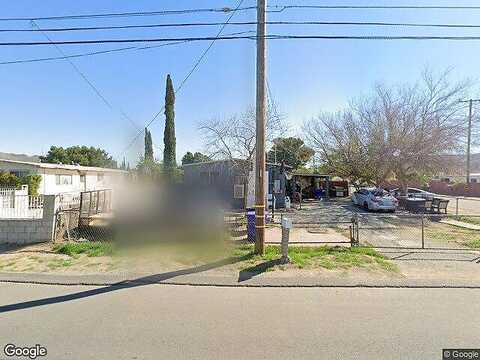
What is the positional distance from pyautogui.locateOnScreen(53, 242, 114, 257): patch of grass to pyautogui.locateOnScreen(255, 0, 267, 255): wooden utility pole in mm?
4113

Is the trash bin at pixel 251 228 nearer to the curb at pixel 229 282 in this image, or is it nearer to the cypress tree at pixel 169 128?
the curb at pixel 229 282

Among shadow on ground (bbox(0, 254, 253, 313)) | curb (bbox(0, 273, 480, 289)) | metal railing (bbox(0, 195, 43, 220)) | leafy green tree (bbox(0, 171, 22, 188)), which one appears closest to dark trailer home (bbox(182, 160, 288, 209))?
metal railing (bbox(0, 195, 43, 220))

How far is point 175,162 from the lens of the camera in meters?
27.0

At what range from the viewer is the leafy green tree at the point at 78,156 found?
48.4 m

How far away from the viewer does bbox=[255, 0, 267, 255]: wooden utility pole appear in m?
7.94

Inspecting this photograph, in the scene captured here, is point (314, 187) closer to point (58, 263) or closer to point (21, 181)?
point (21, 181)

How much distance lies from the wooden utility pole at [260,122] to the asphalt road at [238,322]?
92.8 inches

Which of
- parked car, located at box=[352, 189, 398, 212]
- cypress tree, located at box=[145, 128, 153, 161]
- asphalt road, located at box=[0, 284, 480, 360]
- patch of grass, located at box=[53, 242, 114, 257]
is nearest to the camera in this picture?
asphalt road, located at box=[0, 284, 480, 360]

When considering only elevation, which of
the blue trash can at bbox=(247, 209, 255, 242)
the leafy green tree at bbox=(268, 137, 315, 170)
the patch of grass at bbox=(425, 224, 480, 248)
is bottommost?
the patch of grass at bbox=(425, 224, 480, 248)

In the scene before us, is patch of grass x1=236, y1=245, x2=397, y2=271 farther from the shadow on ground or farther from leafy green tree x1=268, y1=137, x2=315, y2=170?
leafy green tree x1=268, y1=137, x2=315, y2=170

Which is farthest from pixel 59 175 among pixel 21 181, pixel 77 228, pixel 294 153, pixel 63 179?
pixel 294 153

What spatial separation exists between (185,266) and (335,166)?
24.9 m

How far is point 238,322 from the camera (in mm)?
4363

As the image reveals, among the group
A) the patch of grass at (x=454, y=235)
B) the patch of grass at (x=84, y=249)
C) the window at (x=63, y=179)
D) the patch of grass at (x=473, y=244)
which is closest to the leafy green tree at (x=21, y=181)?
the window at (x=63, y=179)
